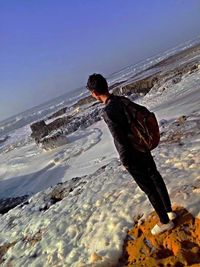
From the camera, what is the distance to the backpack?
5215 mm

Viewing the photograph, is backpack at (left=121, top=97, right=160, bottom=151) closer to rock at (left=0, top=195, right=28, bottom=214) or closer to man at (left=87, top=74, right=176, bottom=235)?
man at (left=87, top=74, right=176, bottom=235)

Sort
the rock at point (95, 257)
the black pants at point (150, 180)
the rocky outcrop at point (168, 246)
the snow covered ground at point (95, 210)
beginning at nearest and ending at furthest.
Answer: the rocky outcrop at point (168, 246) → the black pants at point (150, 180) → the rock at point (95, 257) → the snow covered ground at point (95, 210)

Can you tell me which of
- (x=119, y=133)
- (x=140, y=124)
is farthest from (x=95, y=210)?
(x=140, y=124)

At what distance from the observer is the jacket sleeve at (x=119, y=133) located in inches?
205

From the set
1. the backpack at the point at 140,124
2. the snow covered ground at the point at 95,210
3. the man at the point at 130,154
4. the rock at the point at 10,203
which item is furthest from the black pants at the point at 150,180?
the rock at the point at 10,203

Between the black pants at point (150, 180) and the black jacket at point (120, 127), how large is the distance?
11 centimetres

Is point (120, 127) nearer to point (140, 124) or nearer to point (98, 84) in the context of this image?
point (140, 124)

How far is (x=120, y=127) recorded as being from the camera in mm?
5246

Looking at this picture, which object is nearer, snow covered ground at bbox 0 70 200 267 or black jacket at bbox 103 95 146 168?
black jacket at bbox 103 95 146 168

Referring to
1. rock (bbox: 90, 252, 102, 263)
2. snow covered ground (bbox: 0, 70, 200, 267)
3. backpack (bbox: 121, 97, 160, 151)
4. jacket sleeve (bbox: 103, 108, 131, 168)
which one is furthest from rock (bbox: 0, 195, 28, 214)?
backpack (bbox: 121, 97, 160, 151)

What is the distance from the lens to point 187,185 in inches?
266

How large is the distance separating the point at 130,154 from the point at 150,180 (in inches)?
19.3

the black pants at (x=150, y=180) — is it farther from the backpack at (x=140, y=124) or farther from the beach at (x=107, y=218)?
the beach at (x=107, y=218)

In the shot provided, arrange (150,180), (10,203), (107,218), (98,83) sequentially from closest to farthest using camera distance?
1. (98,83)
2. (150,180)
3. (107,218)
4. (10,203)
